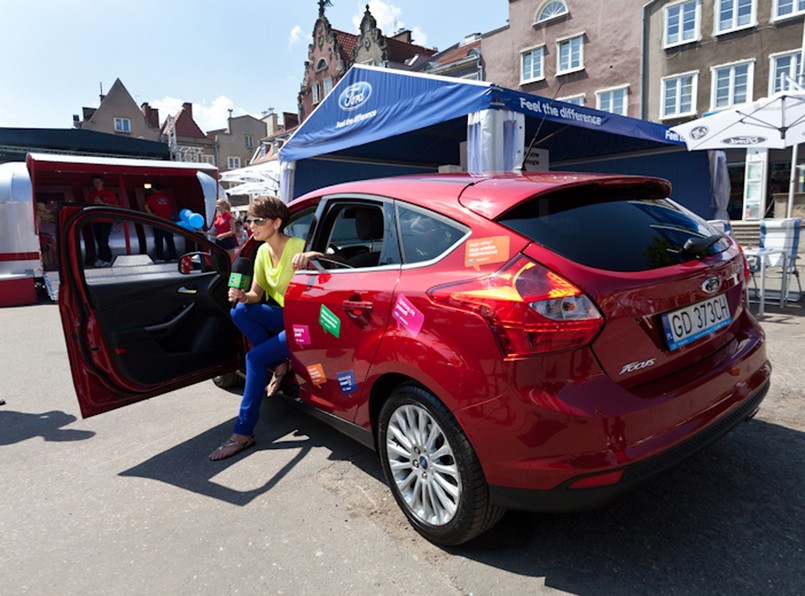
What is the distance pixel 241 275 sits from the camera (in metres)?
3.50

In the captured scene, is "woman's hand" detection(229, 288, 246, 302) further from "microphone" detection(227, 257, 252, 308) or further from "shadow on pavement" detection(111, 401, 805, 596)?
"shadow on pavement" detection(111, 401, 805, 596)

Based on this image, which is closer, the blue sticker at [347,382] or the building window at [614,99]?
the blue sticker at [347,382]

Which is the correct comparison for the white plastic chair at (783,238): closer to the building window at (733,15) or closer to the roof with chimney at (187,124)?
the building window at (733,15)

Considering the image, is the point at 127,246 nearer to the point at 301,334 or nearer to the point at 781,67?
the point at 301,334

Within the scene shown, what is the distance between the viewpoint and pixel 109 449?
11.6ft

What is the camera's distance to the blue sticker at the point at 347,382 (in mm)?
2641

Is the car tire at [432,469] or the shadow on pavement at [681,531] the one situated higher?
the car tire at [432,469]

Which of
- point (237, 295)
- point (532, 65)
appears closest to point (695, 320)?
point (237, 295)

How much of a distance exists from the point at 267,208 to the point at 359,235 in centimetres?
62

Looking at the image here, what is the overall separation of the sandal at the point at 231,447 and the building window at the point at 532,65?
82.7 ft

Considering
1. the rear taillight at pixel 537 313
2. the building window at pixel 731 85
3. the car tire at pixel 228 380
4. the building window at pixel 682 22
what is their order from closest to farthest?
the rear taillight at pixel 537 313 < the car tire at pixel 228 380 < the building window at pixel 731 85 < the building window at pixel 682 22

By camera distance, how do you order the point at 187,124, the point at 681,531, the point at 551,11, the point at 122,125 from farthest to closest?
the point at 187,124, the point at 122,125, the point at 551,11, the point at 681,531

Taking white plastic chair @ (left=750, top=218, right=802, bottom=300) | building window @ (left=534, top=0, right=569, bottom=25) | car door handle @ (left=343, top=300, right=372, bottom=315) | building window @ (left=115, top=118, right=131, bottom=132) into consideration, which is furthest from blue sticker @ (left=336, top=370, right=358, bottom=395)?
building window @ (left=115, top=118, right=131, bottom=132)

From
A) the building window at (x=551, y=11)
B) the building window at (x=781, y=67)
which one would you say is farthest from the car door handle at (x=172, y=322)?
the building window at (x=551, y=11)
